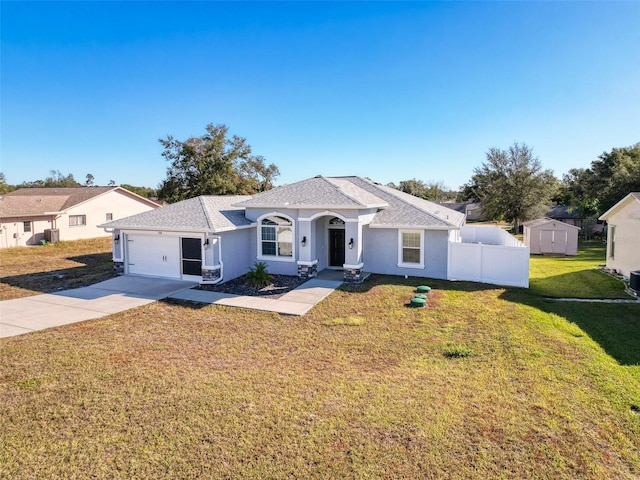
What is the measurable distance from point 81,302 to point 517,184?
152ft

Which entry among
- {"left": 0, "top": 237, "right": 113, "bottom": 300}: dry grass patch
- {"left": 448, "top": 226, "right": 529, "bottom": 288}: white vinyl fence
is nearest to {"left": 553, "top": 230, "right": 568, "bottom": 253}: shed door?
{"left": 448, "top": 226, "right": 529, "bottom": 288}: white vinyl fence

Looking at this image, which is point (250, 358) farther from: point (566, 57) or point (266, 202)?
point (566, 57)

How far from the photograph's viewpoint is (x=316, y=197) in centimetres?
1580

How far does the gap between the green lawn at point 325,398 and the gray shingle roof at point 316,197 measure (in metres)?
5.69

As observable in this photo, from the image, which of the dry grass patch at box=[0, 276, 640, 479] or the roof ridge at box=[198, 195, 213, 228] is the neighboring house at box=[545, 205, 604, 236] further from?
the roof ridge at box=[198, 195, 213, 228]

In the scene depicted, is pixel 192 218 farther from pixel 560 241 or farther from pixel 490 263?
pixel 560 241

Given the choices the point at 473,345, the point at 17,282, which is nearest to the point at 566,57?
the point at 473,345

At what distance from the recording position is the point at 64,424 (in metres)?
5.52

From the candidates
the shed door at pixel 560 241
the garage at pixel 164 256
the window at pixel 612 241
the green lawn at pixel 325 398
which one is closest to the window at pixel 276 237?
the garage at pixel 164 256

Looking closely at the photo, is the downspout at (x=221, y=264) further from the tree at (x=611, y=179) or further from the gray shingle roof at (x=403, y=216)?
the tree at (x=611, y=179)

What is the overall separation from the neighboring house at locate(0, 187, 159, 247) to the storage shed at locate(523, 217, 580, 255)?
3338 centimetres

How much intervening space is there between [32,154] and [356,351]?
4014 centimetres

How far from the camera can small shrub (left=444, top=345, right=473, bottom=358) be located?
8.09 m

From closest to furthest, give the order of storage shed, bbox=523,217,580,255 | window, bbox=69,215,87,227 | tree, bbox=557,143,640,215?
storage shed, bbox=523,217,580,255 < window, bbox=69,215,87,227 < tree, bbox=557,143,640,215
